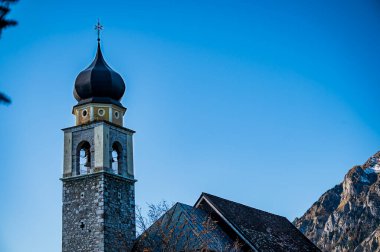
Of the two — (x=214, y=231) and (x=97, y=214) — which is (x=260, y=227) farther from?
(x=97, y=214)

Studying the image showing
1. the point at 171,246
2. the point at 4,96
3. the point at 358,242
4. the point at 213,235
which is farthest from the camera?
the point at 358,242

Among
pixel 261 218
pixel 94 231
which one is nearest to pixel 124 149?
pixel 94 231

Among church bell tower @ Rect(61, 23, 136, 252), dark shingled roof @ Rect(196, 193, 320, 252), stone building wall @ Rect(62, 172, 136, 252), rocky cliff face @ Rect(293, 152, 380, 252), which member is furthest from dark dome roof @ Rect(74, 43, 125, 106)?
rocky cliff face @ Rect(293, 152, 380, 252)

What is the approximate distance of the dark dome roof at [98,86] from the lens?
3209cm

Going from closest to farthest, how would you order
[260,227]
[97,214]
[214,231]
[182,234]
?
[97,214] → [182,234] → [214,231] → [260,227]

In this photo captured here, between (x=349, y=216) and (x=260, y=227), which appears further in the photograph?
(x=349, y=216)

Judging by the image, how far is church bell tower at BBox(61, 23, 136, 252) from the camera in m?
29.5

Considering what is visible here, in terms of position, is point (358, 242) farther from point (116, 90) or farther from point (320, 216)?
point (116, 90)

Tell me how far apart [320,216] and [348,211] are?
760 centimetres

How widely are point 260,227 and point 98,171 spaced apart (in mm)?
9852

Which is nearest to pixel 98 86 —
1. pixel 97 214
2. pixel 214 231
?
pixel 97 214

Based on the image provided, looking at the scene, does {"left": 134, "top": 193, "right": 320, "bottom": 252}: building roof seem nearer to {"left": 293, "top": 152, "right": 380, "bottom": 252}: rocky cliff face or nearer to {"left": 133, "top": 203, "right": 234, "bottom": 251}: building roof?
{"left": 133, "top": 203, "right": 234, "bottom": 251}: building roof

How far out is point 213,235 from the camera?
101ft

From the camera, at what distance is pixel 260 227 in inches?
1366
